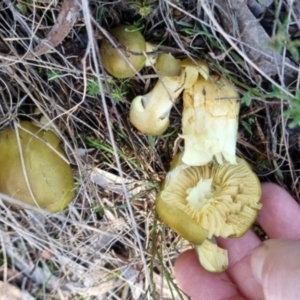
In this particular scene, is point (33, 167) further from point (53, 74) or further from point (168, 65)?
point (168, 65)

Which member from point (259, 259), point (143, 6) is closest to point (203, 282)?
point (259, 259)

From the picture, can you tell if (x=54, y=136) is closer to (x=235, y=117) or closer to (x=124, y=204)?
(x=124, y=204)

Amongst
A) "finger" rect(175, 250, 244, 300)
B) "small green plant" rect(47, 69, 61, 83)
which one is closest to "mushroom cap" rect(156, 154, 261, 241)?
"finger" rect(175, 250, 244, 300)

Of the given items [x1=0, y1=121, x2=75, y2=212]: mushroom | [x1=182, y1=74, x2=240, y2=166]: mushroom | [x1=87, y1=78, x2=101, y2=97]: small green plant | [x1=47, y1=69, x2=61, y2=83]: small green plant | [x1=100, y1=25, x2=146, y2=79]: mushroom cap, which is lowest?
[x1=0, y1=121, x2=75, y2=212]: mushroom

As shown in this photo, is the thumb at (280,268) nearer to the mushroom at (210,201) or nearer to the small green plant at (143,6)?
the mushroom at (210,201)

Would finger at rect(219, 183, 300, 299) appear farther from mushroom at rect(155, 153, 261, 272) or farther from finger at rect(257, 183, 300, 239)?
mushroom at rect(155, 153, 261, 272)

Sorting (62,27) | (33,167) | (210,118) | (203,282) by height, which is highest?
(62,27)

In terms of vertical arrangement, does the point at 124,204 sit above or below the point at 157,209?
below

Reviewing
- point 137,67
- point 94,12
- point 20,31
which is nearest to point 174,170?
point 137,67
